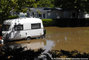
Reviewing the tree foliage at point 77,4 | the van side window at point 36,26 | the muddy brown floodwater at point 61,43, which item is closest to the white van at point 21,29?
the van side window at point 36,26

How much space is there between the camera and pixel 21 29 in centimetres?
1664

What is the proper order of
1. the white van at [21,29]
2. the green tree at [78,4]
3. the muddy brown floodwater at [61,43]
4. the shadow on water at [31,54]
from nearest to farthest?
1. the shadow on water at [31,54]
2. the muddy brown floodwater at [61,43]
3. the white van at [21,29]
4. the green tree at [78,4]

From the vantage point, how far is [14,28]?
52.9ft

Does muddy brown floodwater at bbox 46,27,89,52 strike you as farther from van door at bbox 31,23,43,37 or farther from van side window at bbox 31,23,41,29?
van side window at bbox 31,23,41,29

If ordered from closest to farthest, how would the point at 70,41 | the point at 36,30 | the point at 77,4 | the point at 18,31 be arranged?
the point at 18,31, the point at 70,41, the point at 36,30, the point at 77,4

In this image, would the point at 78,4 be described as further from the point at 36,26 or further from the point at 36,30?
the point at 36,30

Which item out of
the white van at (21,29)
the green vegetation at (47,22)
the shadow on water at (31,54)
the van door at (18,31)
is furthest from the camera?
the green vegetation at (47,22)

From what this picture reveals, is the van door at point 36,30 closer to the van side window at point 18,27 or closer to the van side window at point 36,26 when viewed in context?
the van side window at point 36,26

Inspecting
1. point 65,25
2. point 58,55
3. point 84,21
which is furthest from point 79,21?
point 58,55

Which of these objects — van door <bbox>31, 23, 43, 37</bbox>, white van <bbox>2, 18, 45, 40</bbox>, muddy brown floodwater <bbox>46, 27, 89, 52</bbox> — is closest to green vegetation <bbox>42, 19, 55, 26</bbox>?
muddy brown floodwater <bbox>46, 27, 89, 52</bbox>

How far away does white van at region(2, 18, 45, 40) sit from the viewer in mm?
15883

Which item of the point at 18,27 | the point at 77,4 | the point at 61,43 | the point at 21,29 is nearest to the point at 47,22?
the point at 77,4

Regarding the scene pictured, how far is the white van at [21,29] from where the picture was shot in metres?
15.9

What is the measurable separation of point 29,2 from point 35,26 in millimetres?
4250
